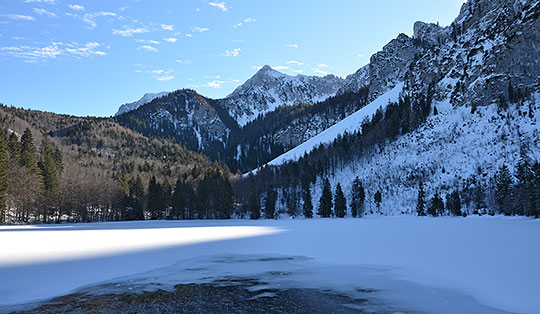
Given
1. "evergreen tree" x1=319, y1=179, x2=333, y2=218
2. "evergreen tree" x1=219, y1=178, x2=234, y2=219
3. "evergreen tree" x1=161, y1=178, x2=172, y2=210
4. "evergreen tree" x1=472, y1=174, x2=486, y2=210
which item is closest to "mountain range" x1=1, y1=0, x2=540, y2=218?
"evergreen tree" x1=472, y1=174, x2=486, y2=210

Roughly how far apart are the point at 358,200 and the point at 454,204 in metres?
27.2

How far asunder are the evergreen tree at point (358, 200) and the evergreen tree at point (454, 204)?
22.5 m

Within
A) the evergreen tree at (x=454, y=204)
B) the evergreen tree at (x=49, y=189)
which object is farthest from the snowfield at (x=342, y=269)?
the evergreen tree at (x=49, y=189)

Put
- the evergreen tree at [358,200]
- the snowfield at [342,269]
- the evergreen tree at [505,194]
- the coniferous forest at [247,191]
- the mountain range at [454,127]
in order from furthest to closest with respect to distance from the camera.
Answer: the evergreen tree at [358,200] → the mountain range at [454,127] → the coniferous forest at [247,191] → the evergreen tree at [505,194] → the snowfield at [342,269]

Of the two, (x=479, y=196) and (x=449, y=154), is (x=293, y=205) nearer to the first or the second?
(x=449, y=154)

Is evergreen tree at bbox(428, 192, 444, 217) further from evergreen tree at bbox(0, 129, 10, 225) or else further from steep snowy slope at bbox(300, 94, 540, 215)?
evergreen tree at bbox(0, 129, 10, 225)

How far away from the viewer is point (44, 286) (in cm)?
1241

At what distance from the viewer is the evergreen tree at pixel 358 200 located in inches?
3349

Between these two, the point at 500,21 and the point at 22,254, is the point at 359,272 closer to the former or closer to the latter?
the point at 22,254

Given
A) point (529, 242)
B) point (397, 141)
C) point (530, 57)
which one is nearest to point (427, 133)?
point (397, 141)

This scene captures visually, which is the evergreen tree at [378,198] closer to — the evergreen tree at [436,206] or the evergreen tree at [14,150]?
the evergreen tree at [436,206]

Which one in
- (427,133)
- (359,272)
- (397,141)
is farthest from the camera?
(397,141)

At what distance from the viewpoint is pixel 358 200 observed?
8912cm

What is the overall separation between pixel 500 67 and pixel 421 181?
46.6 metres
